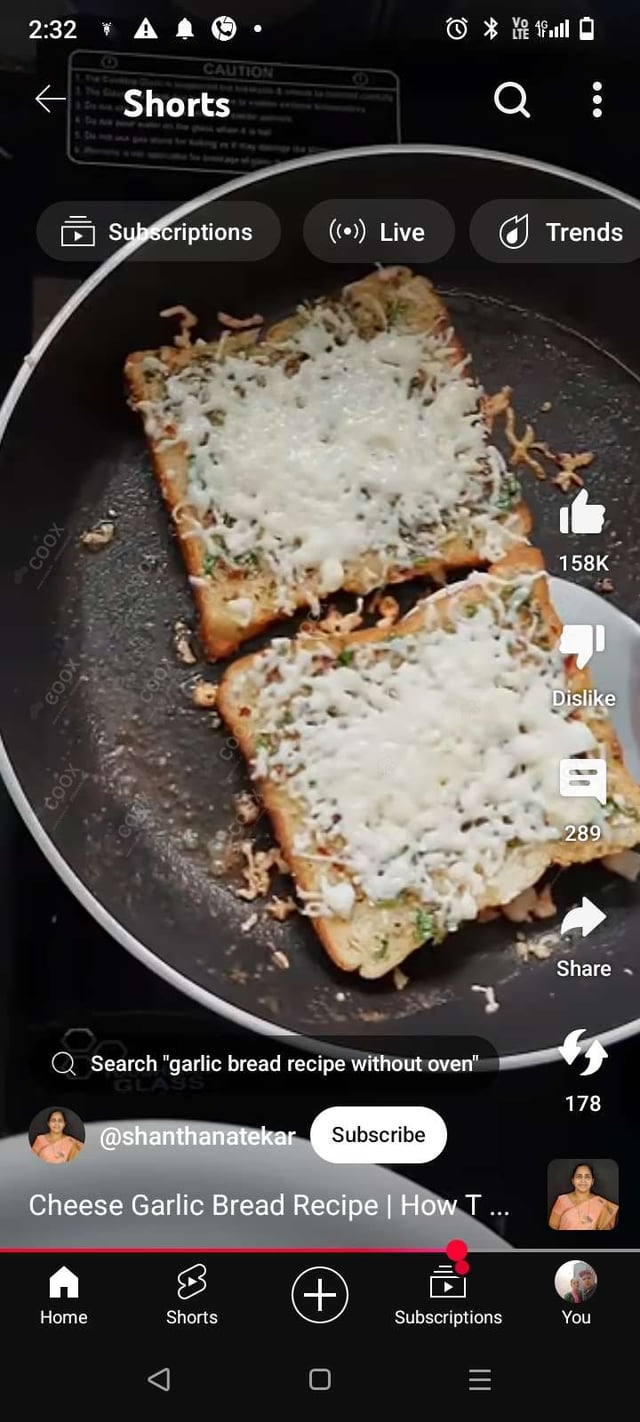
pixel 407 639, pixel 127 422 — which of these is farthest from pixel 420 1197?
pixel 127 422

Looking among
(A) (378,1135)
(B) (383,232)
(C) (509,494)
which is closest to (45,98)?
(B) (383,232)

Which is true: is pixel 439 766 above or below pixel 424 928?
above

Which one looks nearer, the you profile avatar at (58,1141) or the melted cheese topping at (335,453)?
the you profile avatar at (58,1141)

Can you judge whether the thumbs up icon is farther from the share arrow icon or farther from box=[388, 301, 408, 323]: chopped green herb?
the share arrow icon

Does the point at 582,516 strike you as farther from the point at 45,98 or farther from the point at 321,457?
the point at 45,98

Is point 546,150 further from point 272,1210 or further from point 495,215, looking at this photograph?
point 272,1210
